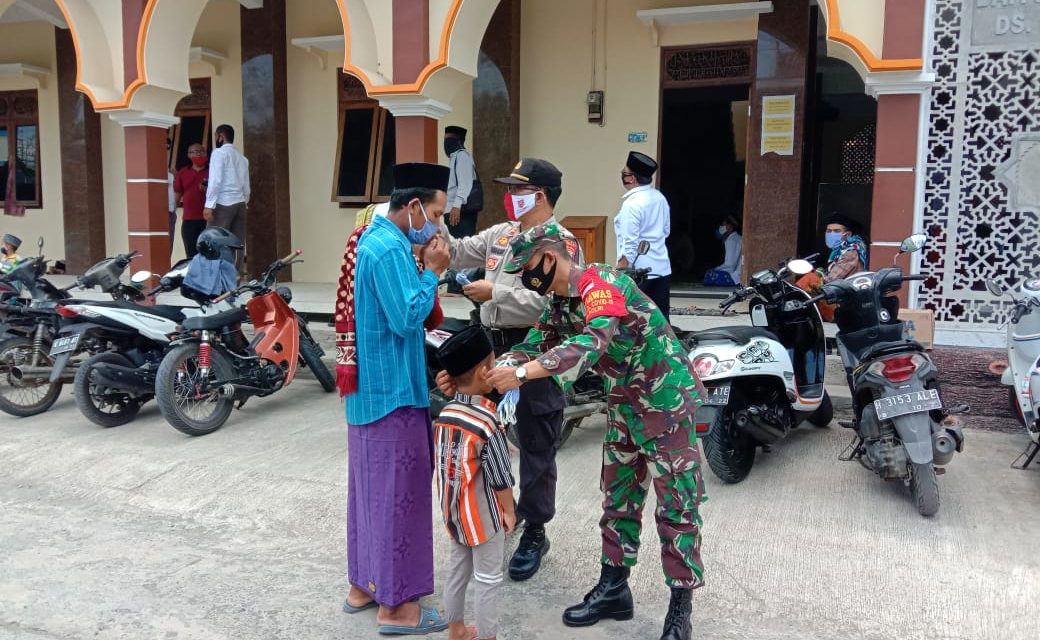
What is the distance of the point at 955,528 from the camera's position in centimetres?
394

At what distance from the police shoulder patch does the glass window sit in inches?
466

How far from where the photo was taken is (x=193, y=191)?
31.9 ft

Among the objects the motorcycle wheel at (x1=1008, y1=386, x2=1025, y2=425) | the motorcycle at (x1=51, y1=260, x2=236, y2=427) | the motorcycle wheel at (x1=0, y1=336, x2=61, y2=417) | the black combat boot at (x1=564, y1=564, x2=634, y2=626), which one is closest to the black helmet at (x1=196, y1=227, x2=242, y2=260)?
the motorcycle at (x1=51, y1=260, x2=236, y2=427)

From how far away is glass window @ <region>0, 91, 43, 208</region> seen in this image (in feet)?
39.6

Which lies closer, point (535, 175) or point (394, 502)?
point (394, 502)

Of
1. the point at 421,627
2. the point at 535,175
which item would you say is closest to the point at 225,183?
the point at 535,175

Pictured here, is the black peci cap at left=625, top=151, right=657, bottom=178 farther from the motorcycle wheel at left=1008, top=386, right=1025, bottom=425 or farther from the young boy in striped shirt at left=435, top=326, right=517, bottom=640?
the young boy in striped shirt at left=435, top=326, right=517, bottom=640

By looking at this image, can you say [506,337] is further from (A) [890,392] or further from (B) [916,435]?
(B) [916,435]

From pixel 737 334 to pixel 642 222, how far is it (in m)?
1.53

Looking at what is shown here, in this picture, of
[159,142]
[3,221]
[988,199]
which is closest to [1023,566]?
[988,199]

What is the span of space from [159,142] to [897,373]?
7.55m

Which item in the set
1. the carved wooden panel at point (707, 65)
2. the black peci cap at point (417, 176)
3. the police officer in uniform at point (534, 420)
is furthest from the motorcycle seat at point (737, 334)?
the carved wooden panel at point (707, 65)

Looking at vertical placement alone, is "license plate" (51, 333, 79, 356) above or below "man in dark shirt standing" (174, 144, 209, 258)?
below

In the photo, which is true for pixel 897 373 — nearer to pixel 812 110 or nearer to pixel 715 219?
pixel 812 110
